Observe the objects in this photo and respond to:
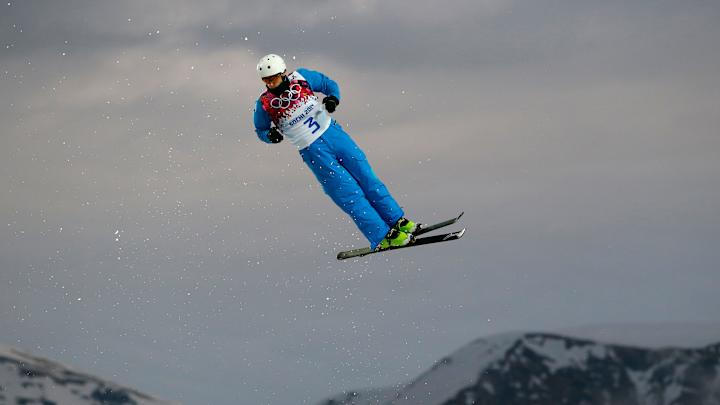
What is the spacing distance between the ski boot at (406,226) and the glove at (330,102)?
7.76 feet

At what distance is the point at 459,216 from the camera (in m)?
17.3

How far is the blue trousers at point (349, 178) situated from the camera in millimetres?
17391

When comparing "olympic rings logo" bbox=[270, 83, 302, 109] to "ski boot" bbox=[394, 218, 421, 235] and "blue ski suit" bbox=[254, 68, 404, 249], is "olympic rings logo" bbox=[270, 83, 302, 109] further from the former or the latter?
"ski boot" bbox=[394, 218, 421, 235]

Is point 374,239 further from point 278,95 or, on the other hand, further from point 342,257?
point 278,95

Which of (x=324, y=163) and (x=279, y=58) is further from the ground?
(x=279, y=58)

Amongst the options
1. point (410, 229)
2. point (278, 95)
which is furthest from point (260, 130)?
point (410, 229)

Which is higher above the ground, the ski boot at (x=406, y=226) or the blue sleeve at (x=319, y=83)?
the blue sleeve at (x=319, y=83)

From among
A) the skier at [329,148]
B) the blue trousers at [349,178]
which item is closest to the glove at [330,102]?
the skier at [329,148]

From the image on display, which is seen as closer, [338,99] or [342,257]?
[338,99]

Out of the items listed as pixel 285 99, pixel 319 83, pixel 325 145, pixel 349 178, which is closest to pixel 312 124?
pixel 325 145

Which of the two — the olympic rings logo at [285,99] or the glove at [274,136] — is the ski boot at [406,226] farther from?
the olympic rings logo at [285,99]

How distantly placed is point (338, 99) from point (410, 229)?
266cm

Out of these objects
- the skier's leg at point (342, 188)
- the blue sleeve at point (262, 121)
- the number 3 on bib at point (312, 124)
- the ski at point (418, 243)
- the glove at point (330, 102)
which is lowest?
the ski at point (418, 243)

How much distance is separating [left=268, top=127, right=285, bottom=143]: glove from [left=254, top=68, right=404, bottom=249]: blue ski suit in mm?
91
